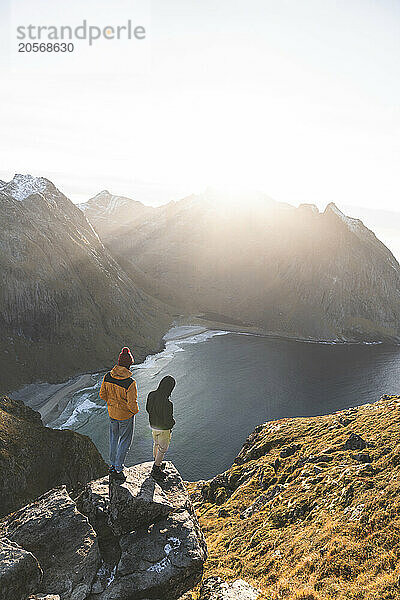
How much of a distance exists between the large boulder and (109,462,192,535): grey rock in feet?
3.64

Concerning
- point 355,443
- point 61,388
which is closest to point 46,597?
point 355,443

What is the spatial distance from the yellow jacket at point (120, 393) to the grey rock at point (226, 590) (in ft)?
23.5

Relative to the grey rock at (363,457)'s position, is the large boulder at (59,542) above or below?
above

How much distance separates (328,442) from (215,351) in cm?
11489

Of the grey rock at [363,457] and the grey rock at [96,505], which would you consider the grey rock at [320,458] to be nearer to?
the grey rock at [363,457]

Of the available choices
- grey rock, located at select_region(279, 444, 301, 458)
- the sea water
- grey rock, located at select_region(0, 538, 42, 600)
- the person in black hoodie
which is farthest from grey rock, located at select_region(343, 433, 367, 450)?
the sea water

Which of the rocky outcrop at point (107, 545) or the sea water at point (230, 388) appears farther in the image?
the sea water at point (230, 388)

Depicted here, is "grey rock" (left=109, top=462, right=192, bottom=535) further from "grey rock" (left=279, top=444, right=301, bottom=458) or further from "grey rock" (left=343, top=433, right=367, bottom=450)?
"grey rock" (left=279, top=444, right=301, bottom=458)

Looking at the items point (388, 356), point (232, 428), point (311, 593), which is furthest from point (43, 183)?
point (388, 356)

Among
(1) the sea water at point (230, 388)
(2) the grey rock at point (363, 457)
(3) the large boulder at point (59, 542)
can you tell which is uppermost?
(3) the large boulder at point (59, 542)

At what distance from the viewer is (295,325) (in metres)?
198

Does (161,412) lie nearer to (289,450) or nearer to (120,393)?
(120,393)

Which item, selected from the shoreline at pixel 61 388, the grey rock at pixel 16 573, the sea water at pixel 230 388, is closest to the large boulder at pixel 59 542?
the grey rock at pixel 16 573

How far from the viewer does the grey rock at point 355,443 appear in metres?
24.3
